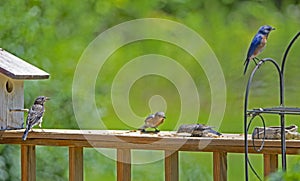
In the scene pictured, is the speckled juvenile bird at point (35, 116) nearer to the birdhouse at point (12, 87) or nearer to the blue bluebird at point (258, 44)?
the birdhouse at point (12, 87)

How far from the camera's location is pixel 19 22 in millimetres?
3621

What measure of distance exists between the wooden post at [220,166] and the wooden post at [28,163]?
0.66 m

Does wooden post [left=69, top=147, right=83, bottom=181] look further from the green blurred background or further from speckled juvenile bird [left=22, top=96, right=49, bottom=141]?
the green blurred background

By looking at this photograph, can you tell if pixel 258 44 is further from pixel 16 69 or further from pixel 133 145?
pixel 16 69

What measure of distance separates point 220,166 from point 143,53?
2.53 m

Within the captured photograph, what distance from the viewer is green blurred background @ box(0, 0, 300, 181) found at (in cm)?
375

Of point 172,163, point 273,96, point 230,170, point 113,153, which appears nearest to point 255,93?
point 273,96

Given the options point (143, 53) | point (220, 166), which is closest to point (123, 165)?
point (220, 166)

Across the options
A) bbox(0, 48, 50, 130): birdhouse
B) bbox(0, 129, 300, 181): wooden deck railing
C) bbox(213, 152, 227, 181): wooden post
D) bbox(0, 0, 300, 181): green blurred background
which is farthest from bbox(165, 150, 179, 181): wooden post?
bbox(0, 0, 300, 181): green blurred background

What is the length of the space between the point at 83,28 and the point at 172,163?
7.42ft

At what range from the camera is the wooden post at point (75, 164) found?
2.22 meters

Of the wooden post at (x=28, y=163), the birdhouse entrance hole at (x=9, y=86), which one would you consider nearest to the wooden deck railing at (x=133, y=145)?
the wooden post at (x=28, y=163)

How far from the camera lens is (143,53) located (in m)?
4.51

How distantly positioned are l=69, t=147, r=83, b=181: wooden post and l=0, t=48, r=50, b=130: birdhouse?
0.32 metres
